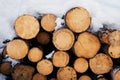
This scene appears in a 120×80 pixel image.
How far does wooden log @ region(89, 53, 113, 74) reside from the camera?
1385 millimetres

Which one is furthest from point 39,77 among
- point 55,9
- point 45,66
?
point 55,9

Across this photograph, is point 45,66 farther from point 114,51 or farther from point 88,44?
point 114,51

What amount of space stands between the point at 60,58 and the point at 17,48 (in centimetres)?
25

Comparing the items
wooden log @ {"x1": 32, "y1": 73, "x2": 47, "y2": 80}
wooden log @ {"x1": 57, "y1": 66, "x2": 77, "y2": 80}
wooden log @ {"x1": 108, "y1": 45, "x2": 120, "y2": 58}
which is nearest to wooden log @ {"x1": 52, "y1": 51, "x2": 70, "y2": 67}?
wooden log @ {"x1": 57, "y1": 66, "x2": 77, "y2": 80}

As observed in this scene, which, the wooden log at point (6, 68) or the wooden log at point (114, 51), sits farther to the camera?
the wooden log at point (6, 68)

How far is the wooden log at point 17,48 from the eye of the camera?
1.43 m

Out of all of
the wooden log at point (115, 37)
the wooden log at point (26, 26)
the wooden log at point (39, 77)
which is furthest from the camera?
the wooden log at point (39, 77)

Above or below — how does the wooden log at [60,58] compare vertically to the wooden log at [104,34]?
below

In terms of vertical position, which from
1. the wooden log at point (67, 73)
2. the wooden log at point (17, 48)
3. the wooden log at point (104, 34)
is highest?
the wooden log at point (104, 34)

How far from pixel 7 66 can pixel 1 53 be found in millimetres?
96

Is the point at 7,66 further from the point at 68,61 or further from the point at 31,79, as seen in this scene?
the point at 68,61

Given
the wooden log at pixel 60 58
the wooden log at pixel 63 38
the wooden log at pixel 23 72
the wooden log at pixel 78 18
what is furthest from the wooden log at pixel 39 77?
the wooden log at pixel 78 18

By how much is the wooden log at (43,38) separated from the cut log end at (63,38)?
11 cm

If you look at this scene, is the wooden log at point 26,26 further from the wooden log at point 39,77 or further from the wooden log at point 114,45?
the wooden log at point 114,45
